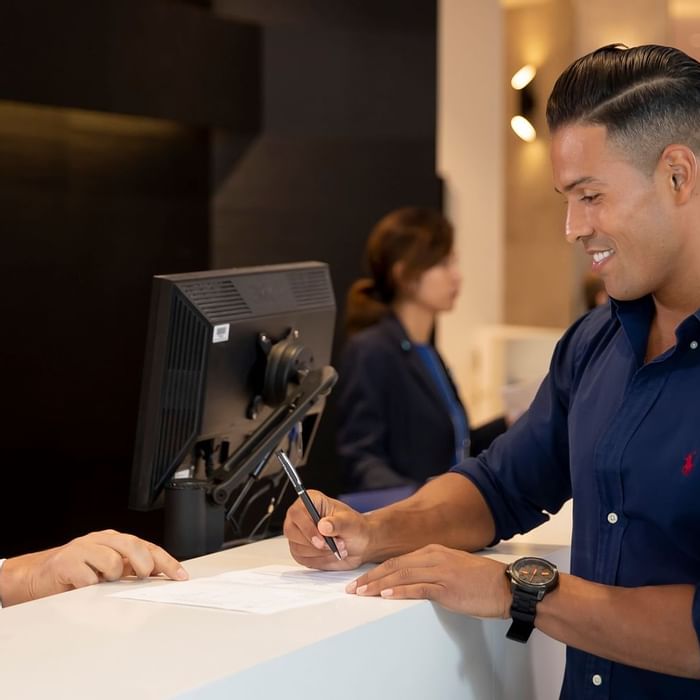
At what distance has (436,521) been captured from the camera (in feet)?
7.25

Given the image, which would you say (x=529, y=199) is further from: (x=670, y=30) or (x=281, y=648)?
(x=281, y=648)

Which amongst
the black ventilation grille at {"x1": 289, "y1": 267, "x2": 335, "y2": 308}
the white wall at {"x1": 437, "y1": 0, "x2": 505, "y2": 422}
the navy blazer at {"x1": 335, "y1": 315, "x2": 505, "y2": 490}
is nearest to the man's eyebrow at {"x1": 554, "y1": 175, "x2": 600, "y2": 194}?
the black ventilation grille at {"x1": 289, "y1": 267, "x2": 335, "y2": 308}

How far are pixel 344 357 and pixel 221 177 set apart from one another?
1.19 metres

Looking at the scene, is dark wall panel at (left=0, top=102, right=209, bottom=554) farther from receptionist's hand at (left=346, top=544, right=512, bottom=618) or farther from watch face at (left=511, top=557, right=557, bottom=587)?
watch face at (left=511, top=557, right=557, bottom=587)

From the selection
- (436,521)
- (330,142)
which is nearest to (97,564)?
(436,521)

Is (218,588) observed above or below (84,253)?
below

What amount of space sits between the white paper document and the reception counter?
32mm

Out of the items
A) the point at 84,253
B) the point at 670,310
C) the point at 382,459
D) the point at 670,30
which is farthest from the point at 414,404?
the point at 670,30

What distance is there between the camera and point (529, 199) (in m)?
9.04

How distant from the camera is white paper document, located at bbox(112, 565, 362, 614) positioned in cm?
183

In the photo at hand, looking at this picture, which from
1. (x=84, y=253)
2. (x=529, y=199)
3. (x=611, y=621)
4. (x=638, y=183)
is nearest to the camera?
(x=611, y=621)

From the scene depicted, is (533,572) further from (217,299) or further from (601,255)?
(217,299)

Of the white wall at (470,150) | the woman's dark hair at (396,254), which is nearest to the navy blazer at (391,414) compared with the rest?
the woman's dark hair at (396,254)

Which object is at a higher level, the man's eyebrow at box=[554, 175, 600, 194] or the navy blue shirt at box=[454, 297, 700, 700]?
the man's eyebrow at box=[554, 175, 600, 194]
